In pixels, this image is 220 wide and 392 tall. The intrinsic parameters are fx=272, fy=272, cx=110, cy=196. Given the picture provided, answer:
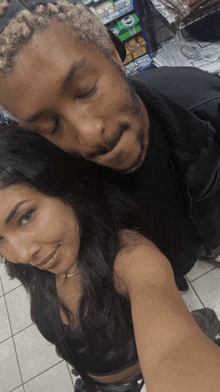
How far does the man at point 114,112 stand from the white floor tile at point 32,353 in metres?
1.42

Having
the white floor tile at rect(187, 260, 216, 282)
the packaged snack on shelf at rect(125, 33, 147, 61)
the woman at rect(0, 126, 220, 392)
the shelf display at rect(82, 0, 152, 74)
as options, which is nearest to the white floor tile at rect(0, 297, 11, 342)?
the woman at rect(0, 126, 220, 392)

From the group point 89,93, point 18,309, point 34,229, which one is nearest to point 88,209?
point 34,229

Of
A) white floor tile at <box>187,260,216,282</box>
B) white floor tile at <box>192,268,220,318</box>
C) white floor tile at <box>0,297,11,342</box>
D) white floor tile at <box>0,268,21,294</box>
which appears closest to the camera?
white floor tile at <box>192,268,220,318</box>

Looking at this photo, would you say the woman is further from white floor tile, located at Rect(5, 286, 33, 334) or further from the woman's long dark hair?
white floor tile, located at Rect(5, 286, 33, 334)

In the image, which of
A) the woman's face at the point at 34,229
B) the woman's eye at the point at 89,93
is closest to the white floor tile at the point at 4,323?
the woman's face at the point at 34,229

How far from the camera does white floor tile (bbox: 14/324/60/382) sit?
190 centimetres

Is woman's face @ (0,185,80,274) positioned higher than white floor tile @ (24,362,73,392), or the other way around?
woman's face @ (0,185,80,274)

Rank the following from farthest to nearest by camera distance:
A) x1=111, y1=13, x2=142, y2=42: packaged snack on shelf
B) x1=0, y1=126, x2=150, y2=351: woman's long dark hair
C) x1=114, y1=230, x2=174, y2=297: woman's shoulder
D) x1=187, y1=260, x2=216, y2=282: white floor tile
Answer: x1=111, y1=13, x2=142, y2=42: packaged snack on shelf, x1=187, y1=260, x2=216, y2=282: white floor tile, x1=0, y1=126, x2=150, y2=351: woman's long dark hair, x1=114, y1=230, x2=174, y2=297: woman's shoulder

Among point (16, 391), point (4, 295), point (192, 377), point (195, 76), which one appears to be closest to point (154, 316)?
point (192, 377)

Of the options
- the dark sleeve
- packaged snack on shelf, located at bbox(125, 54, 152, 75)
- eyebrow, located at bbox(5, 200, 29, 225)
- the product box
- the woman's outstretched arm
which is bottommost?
packaged snack on shelf, located at bbox(125, 54, 152, 75)

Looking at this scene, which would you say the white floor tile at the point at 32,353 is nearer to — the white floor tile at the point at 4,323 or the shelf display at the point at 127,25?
the white floor tile at the point at 4,323

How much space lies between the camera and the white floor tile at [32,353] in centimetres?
190

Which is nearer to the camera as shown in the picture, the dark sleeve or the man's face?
the man's face

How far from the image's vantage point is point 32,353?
1975 mm
